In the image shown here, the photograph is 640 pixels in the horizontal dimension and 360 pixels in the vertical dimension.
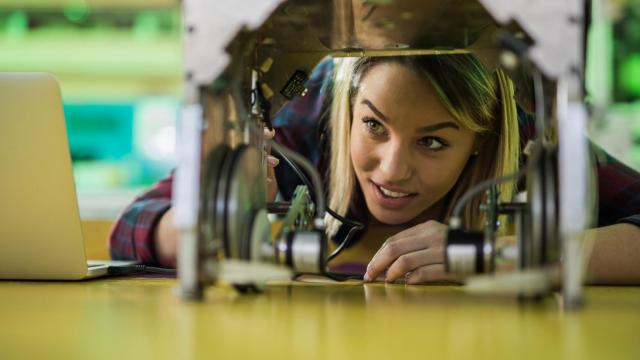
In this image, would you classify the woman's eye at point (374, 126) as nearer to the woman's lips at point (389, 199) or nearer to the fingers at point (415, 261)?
the woman's lips at point (389, 199)

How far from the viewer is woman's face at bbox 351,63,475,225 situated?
1.38m

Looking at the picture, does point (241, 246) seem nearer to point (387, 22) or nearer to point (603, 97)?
point (387, 22)

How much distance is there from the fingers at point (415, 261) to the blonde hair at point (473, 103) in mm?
165

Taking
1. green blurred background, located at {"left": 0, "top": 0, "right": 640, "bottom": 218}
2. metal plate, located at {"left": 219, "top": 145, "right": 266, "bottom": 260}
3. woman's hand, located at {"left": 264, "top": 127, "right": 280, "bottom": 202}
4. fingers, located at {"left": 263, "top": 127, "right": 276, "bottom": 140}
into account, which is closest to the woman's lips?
woman's hand, located at {"left": 264, "top": 127, "right": 280, "bottom": 202}

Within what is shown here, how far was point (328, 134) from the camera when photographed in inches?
65.6

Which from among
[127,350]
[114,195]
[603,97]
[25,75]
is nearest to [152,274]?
[25,75]

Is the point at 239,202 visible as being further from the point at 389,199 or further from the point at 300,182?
the point at 389,199

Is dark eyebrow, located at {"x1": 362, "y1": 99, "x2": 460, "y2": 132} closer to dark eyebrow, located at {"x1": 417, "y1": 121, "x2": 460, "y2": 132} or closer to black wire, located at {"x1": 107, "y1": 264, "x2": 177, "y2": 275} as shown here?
dark eyebrow, located at {"x1": 417, "y1": 121, "x2": 460, "y2": 132}

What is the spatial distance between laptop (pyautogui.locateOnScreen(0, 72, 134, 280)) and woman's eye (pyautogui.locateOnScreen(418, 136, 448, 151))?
607 millimetres

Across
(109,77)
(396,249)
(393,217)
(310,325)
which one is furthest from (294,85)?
(109,77)

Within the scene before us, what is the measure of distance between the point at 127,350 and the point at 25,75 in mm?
661

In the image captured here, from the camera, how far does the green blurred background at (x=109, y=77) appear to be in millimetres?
3375

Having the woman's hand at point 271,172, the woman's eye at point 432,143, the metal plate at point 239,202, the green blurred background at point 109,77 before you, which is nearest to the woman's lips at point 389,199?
the woman's eye at point 432,143

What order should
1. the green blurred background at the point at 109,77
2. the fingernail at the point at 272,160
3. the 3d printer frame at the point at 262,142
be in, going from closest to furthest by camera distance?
the 3d printer frame at the point at 262,142, the fingernail at the point at 272,160, the green blurred background at the point at 109,77
